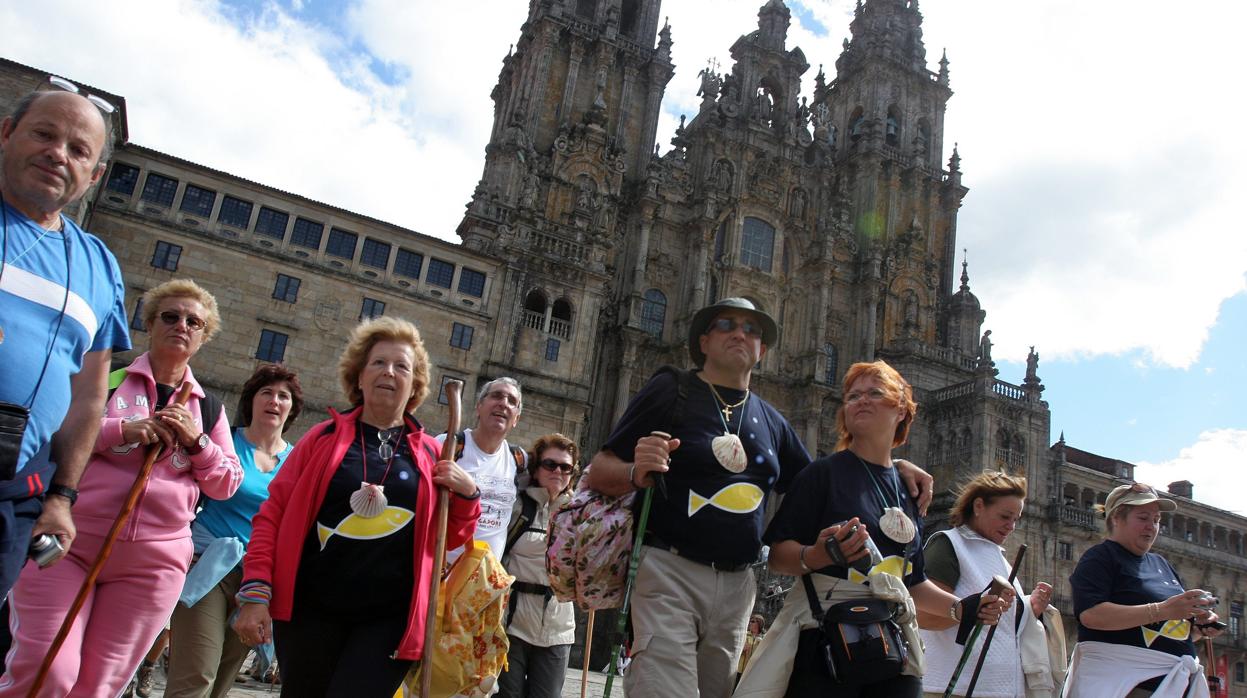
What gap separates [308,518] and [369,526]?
0.95 feet

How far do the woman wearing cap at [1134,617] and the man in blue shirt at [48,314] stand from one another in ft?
21.4

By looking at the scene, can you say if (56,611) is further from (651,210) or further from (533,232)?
(651,210)

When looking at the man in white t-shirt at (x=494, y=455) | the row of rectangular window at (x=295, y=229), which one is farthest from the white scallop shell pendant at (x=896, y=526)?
the row of rectangular window at (x=295, y=229)

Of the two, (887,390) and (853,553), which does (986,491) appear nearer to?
(887,390)

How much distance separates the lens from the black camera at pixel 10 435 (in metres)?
3.10

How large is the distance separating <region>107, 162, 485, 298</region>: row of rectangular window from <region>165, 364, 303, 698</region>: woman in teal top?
64.5 ft

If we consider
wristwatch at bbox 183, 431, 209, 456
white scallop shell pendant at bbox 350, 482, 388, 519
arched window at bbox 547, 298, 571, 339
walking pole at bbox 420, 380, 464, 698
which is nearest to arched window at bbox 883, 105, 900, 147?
arched window at bbox 547, 298, 571, 339

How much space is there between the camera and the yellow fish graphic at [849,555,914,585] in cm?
434

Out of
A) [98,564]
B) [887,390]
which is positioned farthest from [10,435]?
[887,390]

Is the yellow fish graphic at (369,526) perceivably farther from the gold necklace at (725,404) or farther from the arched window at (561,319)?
the arched window at (561,319)

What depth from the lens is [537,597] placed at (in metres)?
6.86

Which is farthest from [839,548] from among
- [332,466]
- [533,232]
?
[533,232]

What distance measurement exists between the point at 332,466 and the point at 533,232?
84.5 feet

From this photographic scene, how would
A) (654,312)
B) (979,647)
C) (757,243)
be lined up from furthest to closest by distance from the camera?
(757,243), (654,312), (979,647)
